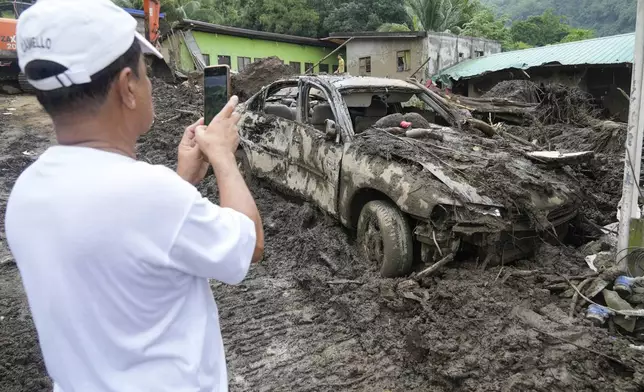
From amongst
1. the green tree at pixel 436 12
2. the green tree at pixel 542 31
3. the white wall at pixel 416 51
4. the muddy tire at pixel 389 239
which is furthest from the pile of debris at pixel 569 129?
the green tree at pixel 542 31

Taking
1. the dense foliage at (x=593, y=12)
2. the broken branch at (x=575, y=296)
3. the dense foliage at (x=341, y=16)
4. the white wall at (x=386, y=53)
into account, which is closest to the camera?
the broken branch at (x=575, y=296)

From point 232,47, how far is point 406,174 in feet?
77.4

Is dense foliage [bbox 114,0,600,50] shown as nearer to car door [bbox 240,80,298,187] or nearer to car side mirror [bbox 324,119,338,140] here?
car door [bbox 240,80,298,187]

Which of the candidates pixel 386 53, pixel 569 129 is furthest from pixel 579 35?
pixel 569 129

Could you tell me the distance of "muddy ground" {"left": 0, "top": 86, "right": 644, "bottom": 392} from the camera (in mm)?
2865

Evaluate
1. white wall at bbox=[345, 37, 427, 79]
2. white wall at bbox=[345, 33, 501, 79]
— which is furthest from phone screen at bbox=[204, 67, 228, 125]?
white wall at bbox=[345, 37, 427, 79]

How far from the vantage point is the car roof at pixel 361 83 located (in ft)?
17.4

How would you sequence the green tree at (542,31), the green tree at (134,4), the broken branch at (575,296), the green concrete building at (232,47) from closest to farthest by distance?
the broken branch at (575,296), the green concrete building at (232,47), the green tree at (134,4), the green tree at (542,31)

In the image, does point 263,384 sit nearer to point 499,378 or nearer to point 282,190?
point 499,378

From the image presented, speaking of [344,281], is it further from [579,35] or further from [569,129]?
[579,35]

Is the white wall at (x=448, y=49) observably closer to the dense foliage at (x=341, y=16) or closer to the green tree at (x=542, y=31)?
the dense foliage at (x=341, y=16)

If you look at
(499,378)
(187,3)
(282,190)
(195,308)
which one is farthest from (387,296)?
A: (187,3)

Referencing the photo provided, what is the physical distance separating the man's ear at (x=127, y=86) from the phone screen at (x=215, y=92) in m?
0.64

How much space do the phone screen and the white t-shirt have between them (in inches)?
29.4
